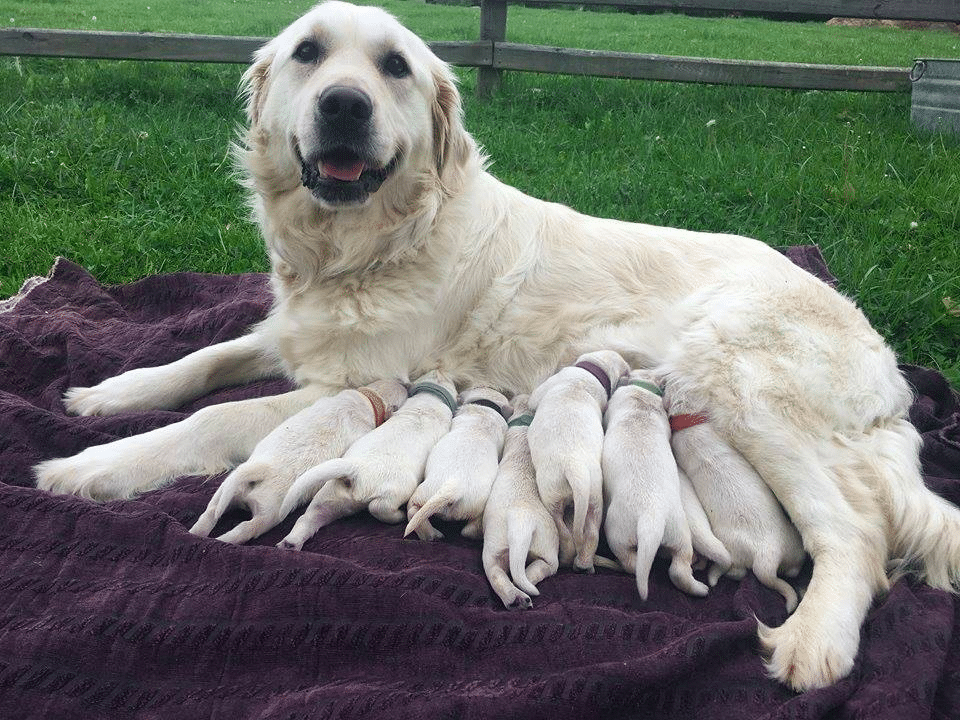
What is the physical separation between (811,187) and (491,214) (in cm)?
294

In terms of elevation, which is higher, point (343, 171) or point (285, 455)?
point (343, 171)

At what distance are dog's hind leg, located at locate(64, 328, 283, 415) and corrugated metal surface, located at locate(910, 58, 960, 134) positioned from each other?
18.6 ft

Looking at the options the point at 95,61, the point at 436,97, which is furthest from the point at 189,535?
the point at 95,61

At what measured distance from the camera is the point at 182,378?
3340 millimetres

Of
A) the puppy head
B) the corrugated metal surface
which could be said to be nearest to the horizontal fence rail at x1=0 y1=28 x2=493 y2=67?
the puppy head

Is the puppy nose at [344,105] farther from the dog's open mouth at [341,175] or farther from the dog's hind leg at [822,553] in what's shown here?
the dog's hind leg at [822,553]

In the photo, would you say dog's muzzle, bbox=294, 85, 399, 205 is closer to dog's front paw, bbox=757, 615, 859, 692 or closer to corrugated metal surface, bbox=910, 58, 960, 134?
dog's front paw, bbox=757, 615, 859, 692

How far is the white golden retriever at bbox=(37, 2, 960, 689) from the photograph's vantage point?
8.47 ft

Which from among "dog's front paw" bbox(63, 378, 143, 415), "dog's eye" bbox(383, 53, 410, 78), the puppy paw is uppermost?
"dog's eye" bbox(383, 53, 410, 78)

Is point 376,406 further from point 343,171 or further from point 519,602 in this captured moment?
point 519,602

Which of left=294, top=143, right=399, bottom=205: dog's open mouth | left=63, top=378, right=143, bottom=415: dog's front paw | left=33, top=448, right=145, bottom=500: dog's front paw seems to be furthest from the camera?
left=63, top=378, right=143, bottom=415: dog's front paw

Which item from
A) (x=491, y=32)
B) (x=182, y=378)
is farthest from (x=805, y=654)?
(x=491, y=32)

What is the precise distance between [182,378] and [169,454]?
0.71 m

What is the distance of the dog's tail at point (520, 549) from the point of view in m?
2.11
